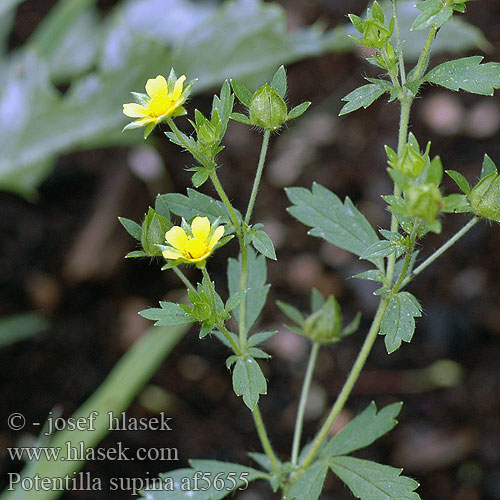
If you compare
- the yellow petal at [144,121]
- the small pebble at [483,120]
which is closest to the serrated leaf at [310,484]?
the yellow petal at [144,121]

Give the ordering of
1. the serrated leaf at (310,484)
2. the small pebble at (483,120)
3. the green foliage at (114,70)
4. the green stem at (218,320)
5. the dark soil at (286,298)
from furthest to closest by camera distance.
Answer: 1. the small pebble at (483,120)
2. the green foliage at (114,70)
3. the dark soil at (286,298)
4. the serrated leaf at (310,484)
5. the green stem at (218,320)

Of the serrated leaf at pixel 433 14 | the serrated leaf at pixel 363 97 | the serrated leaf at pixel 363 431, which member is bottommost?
the serrated leaf at pixel 363 431

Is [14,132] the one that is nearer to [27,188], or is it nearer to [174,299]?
[27,188]

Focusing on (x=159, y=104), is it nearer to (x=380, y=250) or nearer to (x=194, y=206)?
(x=194, y=206)

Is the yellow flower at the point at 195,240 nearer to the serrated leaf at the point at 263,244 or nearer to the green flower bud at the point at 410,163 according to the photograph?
the serrated leaf at the point at 263,244

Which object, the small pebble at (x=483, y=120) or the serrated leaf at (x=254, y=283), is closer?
the serrated leaf at (x=254, y=283)

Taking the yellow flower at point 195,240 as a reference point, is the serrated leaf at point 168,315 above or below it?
below

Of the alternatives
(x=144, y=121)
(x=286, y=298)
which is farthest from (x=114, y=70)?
(x=144, y=121)
